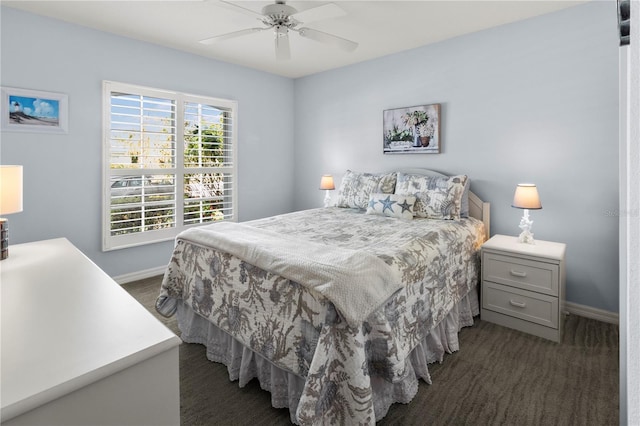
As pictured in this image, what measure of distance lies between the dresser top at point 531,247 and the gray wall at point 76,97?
134 inches

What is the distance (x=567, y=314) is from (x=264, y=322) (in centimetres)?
265

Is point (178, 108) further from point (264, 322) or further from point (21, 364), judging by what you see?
point (21, 364)

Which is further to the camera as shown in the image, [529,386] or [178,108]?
[178,108]

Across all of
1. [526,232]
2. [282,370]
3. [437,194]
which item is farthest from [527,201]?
[282,370]

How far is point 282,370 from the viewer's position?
1.79m

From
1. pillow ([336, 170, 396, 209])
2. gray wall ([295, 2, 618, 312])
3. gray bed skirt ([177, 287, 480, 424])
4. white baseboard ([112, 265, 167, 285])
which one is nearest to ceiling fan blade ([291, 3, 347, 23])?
gray wall ([295, 2, 618, 312])

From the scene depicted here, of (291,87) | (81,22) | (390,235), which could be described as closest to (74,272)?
(390,235)

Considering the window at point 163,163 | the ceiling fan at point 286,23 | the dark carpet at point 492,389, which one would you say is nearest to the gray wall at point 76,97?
the window at point 163,163

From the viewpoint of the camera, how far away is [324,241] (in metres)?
2.37

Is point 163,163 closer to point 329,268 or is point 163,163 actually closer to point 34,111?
point 34,111

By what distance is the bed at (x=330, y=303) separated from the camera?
1.48 metres

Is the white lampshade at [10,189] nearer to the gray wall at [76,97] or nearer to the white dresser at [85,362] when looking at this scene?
the white dresser at [85,362]

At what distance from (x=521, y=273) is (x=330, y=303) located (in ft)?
5.94

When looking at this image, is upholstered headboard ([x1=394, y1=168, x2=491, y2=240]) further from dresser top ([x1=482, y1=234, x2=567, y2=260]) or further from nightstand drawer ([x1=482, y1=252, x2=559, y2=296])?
nightstand drawer ([x1=482, y1=252, x2=559, y2=296])
